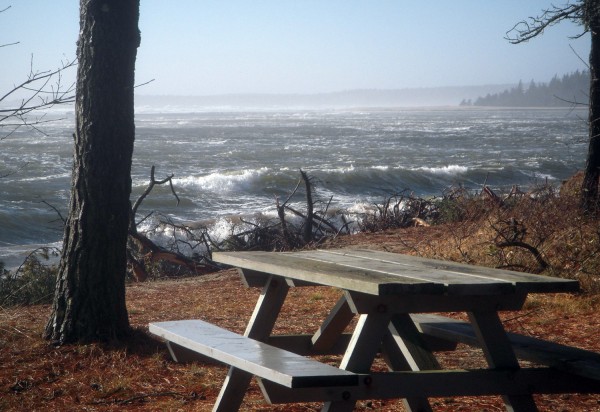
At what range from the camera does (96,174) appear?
627cm

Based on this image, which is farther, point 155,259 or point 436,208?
point 436,208

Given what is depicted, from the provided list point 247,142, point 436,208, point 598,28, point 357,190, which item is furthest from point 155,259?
point 247,142

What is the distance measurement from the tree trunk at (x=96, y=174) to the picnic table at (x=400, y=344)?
1.90 metres

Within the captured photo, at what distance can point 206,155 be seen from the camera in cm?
4028

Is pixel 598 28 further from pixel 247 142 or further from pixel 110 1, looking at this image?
pixel 247 142

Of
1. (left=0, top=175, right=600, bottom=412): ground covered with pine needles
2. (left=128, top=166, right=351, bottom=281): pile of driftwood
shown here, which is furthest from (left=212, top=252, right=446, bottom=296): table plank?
(left=128, top=166, right=351, bottom=281): pile of driftwood

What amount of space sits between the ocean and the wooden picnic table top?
7.53 meters

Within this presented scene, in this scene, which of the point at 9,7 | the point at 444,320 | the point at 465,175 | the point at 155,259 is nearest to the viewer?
the point at 444,320

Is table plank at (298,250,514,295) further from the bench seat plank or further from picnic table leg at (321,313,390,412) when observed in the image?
the bench seat plank

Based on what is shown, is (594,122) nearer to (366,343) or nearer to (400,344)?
(400,344)

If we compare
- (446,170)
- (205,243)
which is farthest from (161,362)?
(446,170)

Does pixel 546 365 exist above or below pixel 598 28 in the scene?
below

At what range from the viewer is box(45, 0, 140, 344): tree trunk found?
6.25 metres

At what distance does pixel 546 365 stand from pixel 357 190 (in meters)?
23.7
